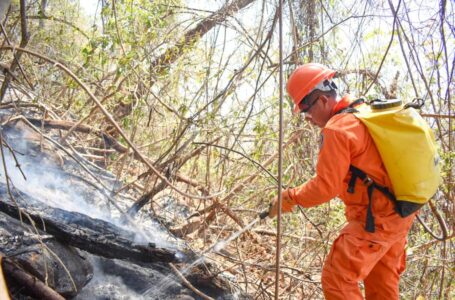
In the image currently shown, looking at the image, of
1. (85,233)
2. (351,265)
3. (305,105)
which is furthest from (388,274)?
(85,233)

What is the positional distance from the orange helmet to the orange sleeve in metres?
0.42

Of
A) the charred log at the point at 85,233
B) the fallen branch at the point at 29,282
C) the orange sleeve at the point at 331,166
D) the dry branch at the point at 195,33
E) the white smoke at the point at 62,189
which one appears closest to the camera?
the fallen branch at the point at 29,282

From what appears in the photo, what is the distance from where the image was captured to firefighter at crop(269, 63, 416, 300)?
8.84 feet

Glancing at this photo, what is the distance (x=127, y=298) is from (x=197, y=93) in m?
2.24

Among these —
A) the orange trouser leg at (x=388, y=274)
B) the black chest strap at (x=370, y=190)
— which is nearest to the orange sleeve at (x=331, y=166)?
the black chest strap at (x=370, y=190)

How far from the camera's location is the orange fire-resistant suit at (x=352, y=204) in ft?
8.79

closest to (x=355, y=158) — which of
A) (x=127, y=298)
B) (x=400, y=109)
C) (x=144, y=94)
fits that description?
(x=400, y=109)

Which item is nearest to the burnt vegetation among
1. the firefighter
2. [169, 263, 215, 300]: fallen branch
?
[169, 263, 215, 300]: fallen branch

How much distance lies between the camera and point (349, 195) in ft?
9.62

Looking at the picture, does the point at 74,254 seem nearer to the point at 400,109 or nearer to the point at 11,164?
the point at 11,164

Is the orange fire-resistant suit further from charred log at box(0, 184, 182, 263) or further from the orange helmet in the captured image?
charred log at box(0, 184, 182, 263)

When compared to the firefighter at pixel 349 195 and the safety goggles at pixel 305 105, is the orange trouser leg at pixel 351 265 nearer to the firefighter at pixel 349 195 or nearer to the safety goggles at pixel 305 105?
the firefighter at pixel 349 195

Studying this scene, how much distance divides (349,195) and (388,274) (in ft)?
2.38

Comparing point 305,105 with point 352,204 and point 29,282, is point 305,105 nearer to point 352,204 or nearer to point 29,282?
point 352,204
